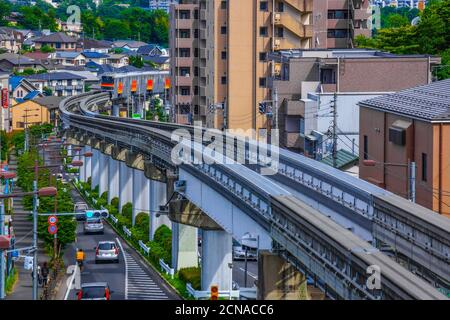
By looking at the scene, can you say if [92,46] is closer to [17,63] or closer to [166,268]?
[17,63]

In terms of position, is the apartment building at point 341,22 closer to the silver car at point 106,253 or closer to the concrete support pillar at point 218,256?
the silver car at point 106,253

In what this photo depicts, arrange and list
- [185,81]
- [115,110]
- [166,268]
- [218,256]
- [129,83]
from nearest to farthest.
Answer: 1. [218,256]
2. [166,268]
3. [185,81]
4. [115,110]
5. [129,83]

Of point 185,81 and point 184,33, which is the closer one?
point 185,81

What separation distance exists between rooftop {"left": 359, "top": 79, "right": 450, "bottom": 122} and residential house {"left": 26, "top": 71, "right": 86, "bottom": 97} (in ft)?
248

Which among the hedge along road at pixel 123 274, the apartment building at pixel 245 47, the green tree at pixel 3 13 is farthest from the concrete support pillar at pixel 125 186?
the green tree at pixel 3 13

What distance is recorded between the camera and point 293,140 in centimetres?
4034

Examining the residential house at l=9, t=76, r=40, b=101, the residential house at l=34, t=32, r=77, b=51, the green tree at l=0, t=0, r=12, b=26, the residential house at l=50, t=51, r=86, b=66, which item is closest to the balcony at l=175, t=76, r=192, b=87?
the residential house at l=9, t=76, r=40, b=101

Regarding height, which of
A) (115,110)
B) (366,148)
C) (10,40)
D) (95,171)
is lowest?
(95,171)

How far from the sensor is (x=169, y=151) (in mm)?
33531

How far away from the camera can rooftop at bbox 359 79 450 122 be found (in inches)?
971

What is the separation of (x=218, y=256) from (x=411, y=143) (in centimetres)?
531

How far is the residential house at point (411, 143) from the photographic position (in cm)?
2412

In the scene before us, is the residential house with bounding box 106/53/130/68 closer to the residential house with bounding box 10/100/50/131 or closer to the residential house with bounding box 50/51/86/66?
the residential house with bounding box 50/51/86/66

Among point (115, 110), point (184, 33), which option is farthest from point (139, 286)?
point (115, 110)
